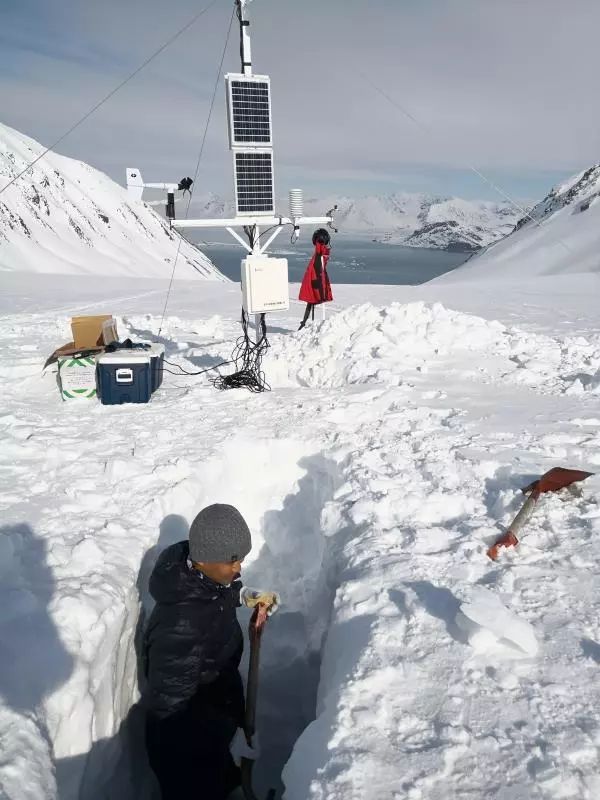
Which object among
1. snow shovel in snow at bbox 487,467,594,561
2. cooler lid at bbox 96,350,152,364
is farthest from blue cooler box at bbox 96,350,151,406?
snow shovel in snow at bbox 487,467,594,561

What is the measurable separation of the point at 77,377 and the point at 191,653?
3.88m

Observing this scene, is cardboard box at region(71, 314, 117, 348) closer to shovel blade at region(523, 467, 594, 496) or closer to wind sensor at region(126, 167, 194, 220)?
wind sensor at region(126, 167, 194, 220)

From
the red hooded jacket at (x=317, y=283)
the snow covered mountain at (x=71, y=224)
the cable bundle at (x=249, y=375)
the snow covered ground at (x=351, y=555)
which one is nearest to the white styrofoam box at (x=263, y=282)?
the cable bundle at (x=249, y=375)

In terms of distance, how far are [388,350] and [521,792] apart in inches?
208

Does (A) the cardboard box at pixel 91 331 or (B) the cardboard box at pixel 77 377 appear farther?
(A) the cardboard box at pixel 91 331

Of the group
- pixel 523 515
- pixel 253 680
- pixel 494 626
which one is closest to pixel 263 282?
pixel 523 515

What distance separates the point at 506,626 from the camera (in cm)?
232

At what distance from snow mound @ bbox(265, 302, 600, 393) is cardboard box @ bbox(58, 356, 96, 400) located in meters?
2.08

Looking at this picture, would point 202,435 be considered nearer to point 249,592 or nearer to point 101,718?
point 249,592

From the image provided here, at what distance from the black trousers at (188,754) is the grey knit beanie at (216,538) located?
2.54ft

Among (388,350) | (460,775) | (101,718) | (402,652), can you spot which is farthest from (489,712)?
(388,350)

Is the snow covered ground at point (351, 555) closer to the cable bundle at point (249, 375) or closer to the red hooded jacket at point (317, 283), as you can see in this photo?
the cable bundle at point (249, 375)

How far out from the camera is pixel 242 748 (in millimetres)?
3311

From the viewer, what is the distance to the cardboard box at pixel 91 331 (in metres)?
6.23
